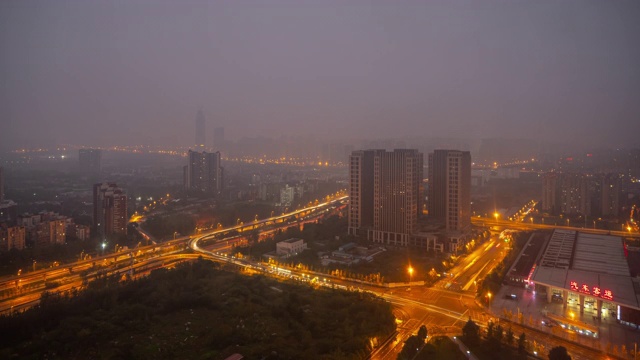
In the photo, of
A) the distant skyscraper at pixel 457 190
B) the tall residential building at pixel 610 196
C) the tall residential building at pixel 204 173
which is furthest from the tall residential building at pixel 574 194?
the tall residential building at pixel 204 173

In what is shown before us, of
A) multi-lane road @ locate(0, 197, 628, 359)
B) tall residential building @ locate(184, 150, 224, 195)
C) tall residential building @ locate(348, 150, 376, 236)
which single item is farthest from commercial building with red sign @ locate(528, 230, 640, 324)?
tall residential building @ locate(184, 150, 224, 195)

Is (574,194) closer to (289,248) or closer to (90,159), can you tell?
(289,248)

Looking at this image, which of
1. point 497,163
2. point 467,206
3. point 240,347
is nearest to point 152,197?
point 467,206

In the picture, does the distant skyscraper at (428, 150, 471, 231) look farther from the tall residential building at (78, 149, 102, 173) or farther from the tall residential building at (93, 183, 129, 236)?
the tall residential building at (78, 149, 102, 173)

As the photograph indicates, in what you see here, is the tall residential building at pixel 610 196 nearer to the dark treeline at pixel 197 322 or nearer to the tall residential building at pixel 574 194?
the tall residential building at pixel 574 194

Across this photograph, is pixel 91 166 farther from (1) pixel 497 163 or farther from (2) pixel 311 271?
(1) pixel 497 163
